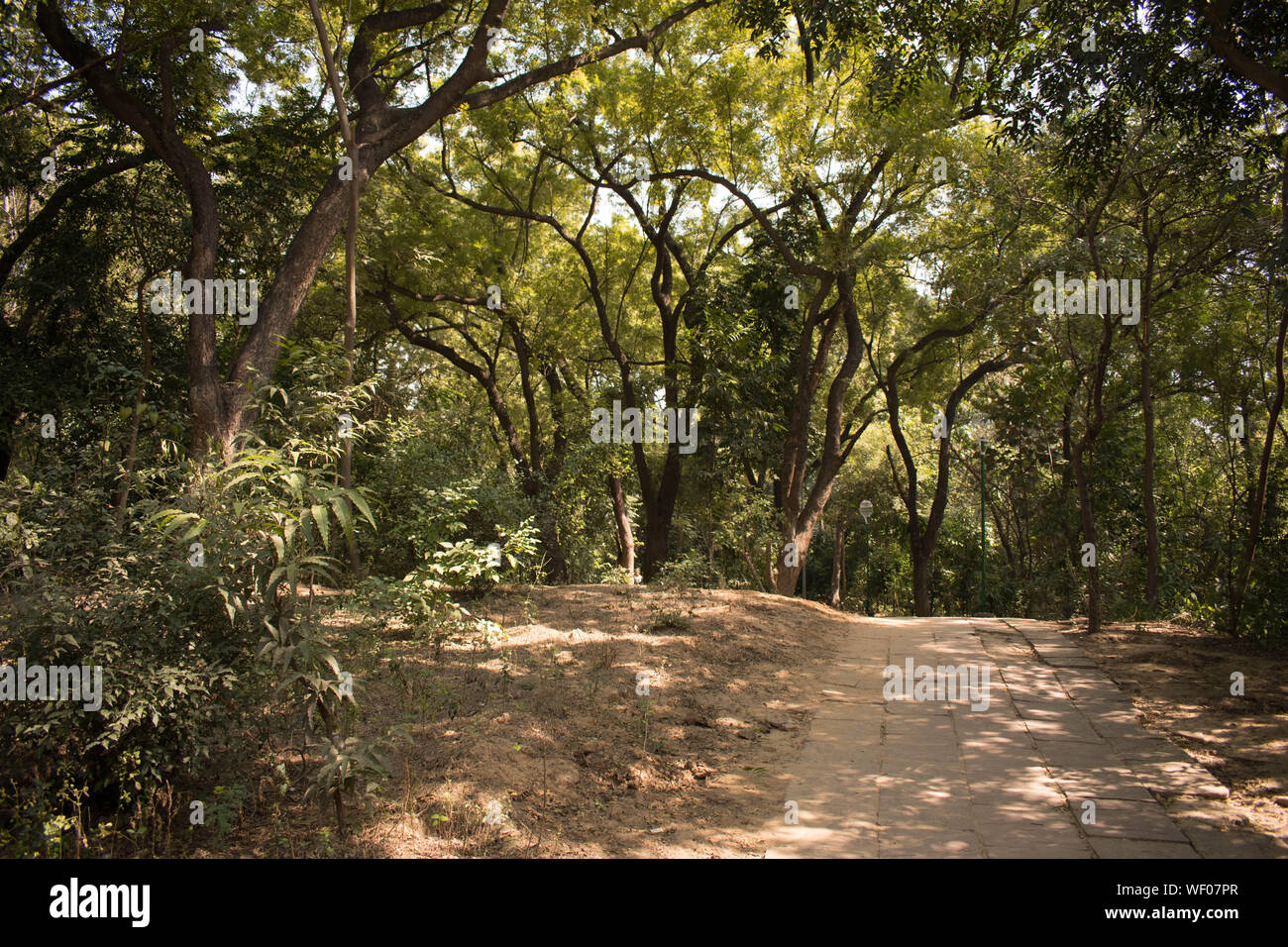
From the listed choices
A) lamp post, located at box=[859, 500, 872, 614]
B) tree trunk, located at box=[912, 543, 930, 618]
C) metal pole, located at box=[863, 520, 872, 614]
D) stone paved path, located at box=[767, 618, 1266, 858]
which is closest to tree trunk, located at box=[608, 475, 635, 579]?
tree trunk, located at box=[912, 543, 930, 618]

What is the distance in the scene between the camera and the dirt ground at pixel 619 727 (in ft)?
13.4

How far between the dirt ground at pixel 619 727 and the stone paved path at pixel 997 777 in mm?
195

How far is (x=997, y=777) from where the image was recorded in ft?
16.1

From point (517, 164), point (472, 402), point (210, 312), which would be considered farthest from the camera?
point (472, 402)

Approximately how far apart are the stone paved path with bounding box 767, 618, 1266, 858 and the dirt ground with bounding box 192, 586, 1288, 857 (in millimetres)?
195

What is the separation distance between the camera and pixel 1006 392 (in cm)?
1973

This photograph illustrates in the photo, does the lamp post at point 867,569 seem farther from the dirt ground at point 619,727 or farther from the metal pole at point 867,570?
the dirt ground at point 619,727

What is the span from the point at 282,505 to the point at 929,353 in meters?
18.4

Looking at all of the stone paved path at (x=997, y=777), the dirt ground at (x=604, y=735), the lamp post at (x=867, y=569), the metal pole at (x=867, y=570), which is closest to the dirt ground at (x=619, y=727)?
the dirt ground at (x=604, y=735)

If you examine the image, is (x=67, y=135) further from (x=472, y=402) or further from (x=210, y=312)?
(x=472, y=402)

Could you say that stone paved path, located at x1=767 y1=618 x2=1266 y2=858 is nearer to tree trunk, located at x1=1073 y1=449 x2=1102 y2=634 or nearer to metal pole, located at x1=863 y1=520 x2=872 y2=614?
tree trunk, located at x1=1073 y1=449 x2=1102 y2=634

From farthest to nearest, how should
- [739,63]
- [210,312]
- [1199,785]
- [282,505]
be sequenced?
[739,63], [210,312], [1199,785], [282,505]

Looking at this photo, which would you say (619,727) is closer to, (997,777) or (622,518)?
(997,777)
